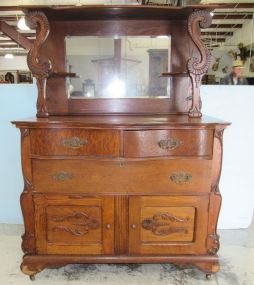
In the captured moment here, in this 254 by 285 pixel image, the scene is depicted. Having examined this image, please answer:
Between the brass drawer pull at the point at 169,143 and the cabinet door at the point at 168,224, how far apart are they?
27 cm

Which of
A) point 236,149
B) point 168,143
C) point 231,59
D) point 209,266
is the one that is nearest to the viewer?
point 168,143

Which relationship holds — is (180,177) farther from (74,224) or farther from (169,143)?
(74,224)

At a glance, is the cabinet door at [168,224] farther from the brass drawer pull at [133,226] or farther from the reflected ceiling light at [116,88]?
the reflected ceiling light at [116,88]

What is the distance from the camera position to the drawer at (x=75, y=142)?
1421 mm

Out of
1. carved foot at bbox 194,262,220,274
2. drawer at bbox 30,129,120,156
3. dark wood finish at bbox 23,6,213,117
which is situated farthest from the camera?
dark wood finish at bbox 23,6,213,117

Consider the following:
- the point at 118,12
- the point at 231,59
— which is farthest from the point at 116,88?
the point at 231,59

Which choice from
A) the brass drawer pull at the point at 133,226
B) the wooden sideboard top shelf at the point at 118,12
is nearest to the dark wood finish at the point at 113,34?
the wooden sideboard top shelf at the point at 118,12

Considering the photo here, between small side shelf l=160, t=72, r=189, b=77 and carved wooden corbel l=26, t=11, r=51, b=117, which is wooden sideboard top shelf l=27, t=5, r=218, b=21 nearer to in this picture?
carved wooden corbel l=26, t=11, r=51, b=117

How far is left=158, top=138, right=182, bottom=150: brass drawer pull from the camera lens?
56.4 inches

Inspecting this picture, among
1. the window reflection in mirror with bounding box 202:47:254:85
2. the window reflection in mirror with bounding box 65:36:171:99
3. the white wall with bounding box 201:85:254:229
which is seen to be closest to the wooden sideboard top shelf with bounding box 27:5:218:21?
the window reflection in mirror with bounding box 65:36:171:99

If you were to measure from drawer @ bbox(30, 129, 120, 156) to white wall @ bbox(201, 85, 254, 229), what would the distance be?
925mm

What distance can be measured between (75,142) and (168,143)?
465 millimetres

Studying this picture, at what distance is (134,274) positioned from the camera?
1.63 metres

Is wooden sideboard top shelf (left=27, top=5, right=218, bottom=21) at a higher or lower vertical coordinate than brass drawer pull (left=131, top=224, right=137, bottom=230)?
higher
